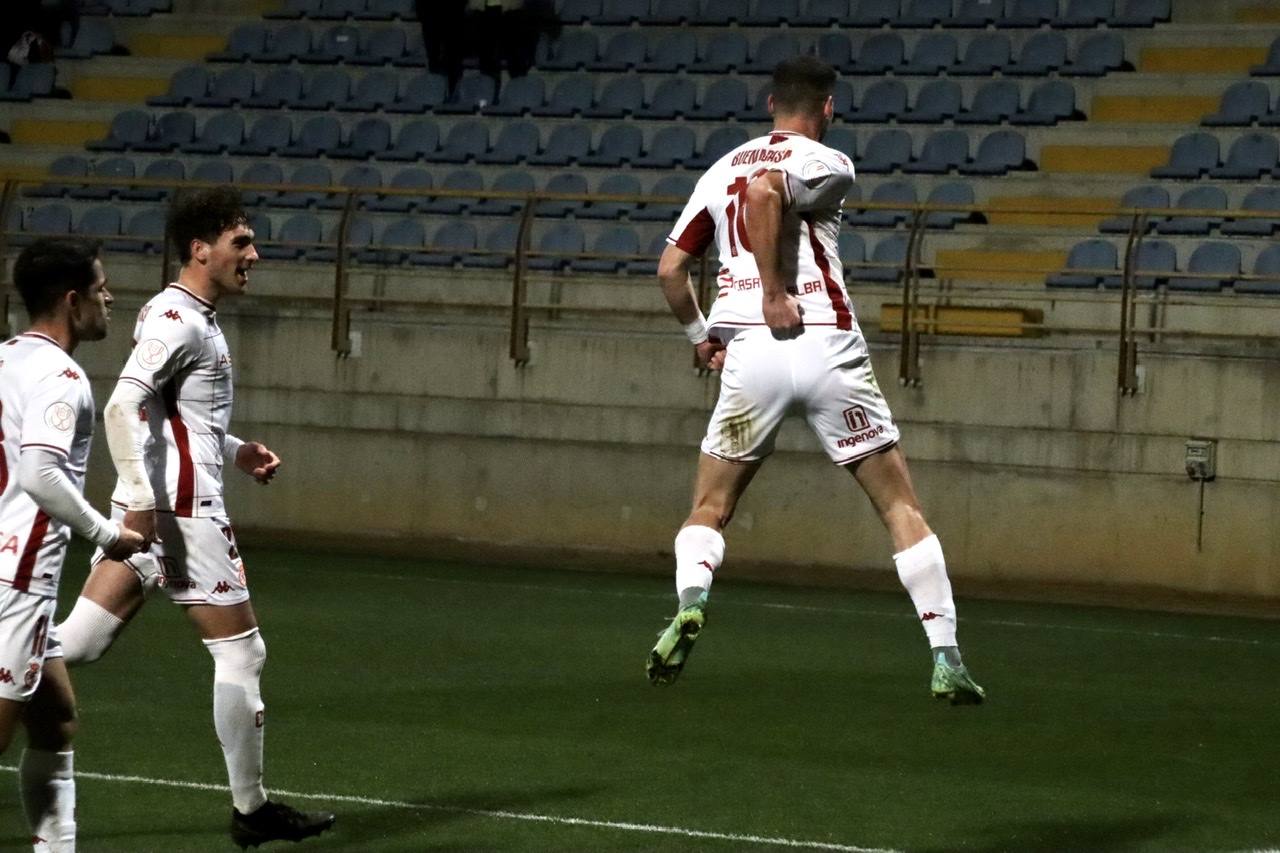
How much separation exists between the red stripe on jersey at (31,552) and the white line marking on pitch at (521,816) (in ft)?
7.60

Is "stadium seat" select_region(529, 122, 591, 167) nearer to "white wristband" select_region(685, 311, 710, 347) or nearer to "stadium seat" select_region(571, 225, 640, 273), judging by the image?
"stadium seat" select_region(571, 225, 640, 273)

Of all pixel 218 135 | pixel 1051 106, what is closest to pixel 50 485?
pixel 1051 106

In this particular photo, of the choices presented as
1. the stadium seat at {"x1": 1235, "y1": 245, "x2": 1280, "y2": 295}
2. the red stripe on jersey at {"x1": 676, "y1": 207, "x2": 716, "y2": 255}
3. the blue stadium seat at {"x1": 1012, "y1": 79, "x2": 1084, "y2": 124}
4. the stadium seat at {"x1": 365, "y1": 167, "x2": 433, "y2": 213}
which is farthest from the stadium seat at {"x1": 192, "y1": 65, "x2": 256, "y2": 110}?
the red stripe on jersey at {"x1": 676, "y1": 207, "x2": 716, "y2": 255}

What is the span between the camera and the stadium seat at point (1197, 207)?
17734 mm

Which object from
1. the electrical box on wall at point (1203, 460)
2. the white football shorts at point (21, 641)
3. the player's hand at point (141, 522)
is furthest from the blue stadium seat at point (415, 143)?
the white football shorts at point (21, 641)

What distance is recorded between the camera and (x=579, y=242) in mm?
19484

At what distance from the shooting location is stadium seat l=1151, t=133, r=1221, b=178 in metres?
18.6

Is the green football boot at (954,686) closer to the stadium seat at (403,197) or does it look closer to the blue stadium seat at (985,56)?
the stadium seat at (403,197)

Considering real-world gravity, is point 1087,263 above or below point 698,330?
above

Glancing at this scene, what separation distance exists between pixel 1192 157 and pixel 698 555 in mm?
13249

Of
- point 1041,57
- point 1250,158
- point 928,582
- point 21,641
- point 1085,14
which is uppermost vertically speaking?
point 1085,14

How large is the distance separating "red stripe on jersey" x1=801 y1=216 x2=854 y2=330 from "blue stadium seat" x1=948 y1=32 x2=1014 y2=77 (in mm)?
14429

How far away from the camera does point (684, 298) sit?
6.94 metres

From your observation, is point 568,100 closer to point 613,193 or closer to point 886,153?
point 613,193
